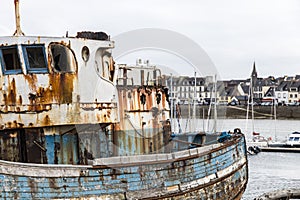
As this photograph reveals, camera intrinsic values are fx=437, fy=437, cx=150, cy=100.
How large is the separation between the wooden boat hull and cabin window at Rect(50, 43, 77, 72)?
95.2 inches

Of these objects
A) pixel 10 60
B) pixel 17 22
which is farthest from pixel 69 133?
pixel 17 22

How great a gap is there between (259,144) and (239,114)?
159ft

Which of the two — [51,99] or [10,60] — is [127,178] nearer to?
[51,99]

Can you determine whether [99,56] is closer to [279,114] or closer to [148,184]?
[148,184]

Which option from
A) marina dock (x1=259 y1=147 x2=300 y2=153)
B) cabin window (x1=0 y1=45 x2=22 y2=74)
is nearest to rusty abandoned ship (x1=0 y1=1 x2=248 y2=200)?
cabin window (x1=0 y1=45 x2=22 y2=74)

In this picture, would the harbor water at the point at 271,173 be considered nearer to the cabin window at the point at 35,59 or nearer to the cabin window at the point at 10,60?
the cabin window at the point at 35,59

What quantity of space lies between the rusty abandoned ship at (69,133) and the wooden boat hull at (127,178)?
0.07 ft

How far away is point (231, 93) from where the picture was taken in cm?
12162

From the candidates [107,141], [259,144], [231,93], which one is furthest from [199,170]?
[231,93]

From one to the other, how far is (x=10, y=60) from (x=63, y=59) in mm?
1276

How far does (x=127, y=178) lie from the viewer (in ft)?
35.2

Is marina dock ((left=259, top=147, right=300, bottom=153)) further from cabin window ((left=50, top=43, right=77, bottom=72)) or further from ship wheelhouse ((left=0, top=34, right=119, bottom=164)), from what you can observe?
cabin window ((left=50, top=43, right=77, bottom=72))

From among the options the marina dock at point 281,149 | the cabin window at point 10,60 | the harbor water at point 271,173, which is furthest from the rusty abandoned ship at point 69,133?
the marina dock at point 281,149

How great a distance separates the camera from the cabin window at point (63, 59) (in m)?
10.9
